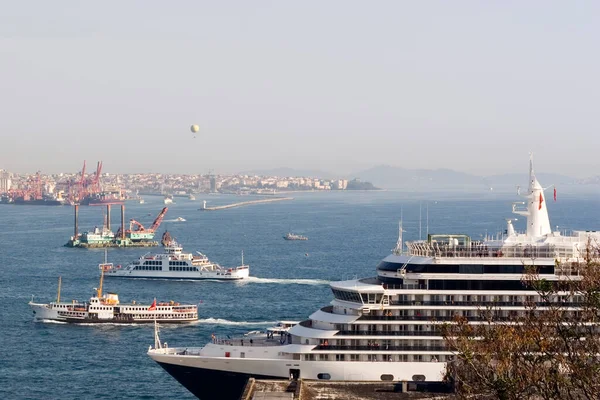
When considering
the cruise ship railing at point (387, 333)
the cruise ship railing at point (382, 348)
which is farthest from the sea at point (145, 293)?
the cruise ship railing at point (387, 333)

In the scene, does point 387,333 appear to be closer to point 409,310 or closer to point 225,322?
point 409,310

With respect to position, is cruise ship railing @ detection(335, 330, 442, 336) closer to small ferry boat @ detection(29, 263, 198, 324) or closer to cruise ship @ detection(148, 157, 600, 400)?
cruise ship @ detection(148, 157, 600, 400)

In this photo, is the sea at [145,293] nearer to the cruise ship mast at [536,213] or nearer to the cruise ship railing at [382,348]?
the cruise ship railing at [382,348]

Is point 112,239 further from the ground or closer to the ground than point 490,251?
closer to the ground

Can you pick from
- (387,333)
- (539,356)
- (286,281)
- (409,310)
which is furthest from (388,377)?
(286,281)

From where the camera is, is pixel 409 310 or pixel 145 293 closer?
pixel 409 310

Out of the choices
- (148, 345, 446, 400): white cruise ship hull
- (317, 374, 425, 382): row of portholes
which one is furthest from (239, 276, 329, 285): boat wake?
(317, 374, 425, 382): row of portholes

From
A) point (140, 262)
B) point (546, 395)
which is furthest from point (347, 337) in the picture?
point (140, 262)

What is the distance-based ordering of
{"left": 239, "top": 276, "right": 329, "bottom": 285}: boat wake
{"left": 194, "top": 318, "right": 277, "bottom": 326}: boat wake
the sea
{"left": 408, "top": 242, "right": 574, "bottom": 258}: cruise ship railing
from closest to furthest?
{"left": 408, "top": 242, "right": 574, "bottom": 258}: cruise ship railing, the sea, {"left": 194, "top": 318, "right": 277, "bottom": 326}: boat wake, {"left": 239, "top": 276, "right": 329, "bottom": 285}: boat wake
